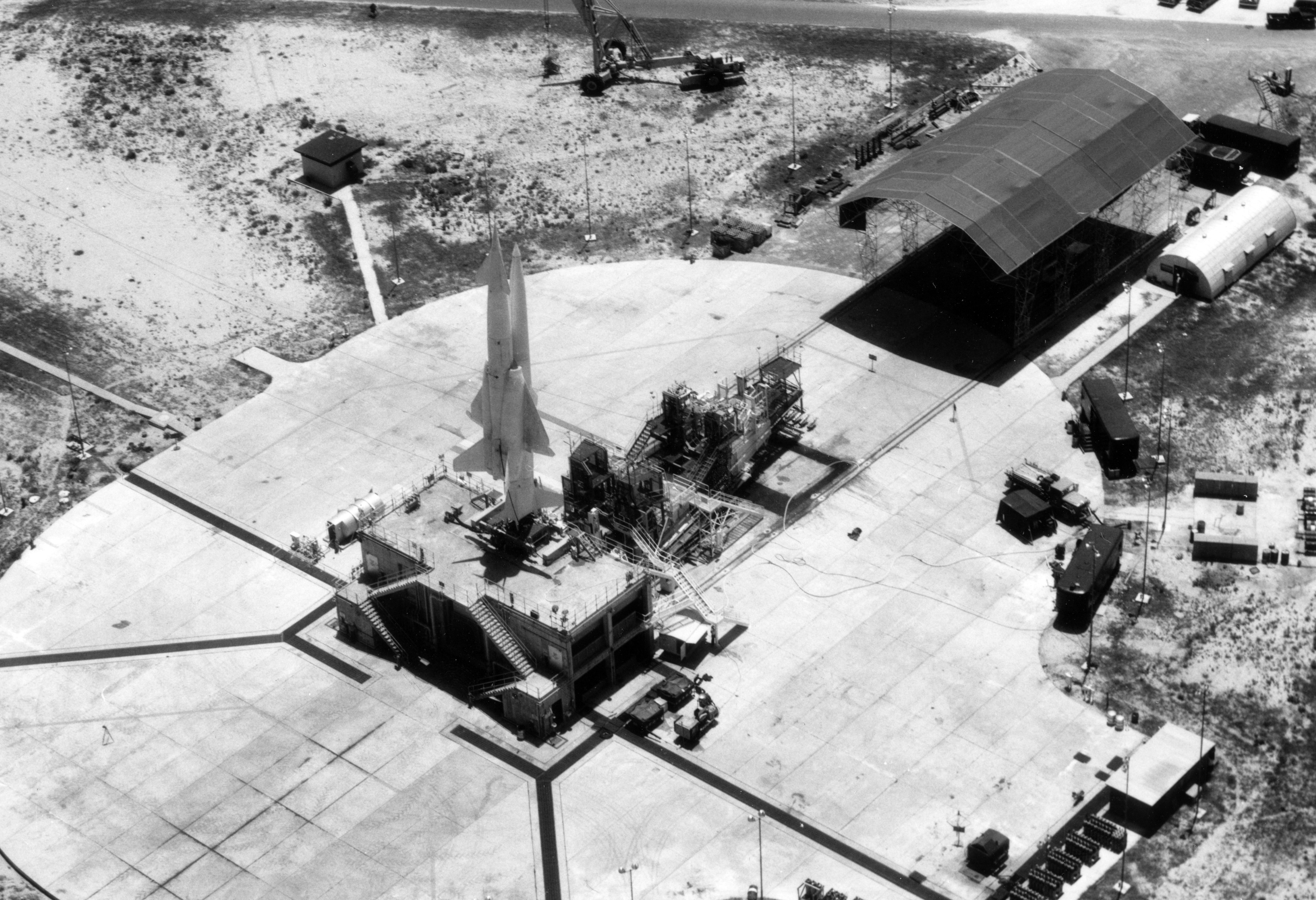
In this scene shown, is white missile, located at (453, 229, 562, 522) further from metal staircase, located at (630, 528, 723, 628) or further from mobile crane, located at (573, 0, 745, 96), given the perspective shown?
mobile crane, located at (573, 0, 745, 96)

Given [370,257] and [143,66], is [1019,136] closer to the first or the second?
[370,257]

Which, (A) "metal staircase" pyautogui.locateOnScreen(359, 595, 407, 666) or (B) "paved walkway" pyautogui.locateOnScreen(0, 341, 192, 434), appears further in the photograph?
(B) "paved walkway" pyautogui.locateOnScreen(0, 341, 192, 434)

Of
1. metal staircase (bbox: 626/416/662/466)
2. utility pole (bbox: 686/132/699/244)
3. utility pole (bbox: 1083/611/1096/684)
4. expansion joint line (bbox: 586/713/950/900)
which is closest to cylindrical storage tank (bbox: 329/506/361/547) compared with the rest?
metal staircase (bbox: 626/416/662/466)

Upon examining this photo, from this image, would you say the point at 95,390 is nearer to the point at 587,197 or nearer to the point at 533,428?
the point at 587,197

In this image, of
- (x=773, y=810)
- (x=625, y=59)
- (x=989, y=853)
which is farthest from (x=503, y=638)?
(x=625, y=59)

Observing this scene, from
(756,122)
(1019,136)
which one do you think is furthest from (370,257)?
(1019,136)
